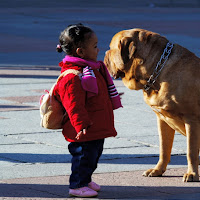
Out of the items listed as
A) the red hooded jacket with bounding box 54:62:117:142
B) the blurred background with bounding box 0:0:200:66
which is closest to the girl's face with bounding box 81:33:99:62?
the red hooded jacket with bounding box 54:62:117:142

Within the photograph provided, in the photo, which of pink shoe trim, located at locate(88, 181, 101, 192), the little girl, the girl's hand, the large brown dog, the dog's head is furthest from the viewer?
the dog's head

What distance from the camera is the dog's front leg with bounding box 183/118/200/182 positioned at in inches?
218

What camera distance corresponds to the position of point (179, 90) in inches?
215

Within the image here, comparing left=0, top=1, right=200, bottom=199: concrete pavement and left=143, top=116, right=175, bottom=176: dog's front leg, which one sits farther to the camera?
left=143, top=116, right=175, bottom=176: dog's front leg

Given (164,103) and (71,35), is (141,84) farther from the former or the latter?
(71,35)

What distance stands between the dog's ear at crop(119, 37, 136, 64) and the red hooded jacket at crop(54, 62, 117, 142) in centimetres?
56

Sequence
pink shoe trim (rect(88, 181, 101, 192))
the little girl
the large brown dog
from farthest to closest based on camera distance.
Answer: the large brown dog < pink shoe trim (rect(88, 181, 101, 192)) < the little girl

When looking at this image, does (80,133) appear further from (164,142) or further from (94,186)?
(164,142)

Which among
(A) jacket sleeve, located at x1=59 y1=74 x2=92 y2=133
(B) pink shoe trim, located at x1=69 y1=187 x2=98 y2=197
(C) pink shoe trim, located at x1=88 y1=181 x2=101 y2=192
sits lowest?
(C) pink shoe trim, located at x1=88 y1=181 x2=101 y2=192

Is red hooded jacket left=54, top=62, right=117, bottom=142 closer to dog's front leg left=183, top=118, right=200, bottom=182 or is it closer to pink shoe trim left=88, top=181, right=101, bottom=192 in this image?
pink shoe trim left=88, top=181, right=101, bottom=192

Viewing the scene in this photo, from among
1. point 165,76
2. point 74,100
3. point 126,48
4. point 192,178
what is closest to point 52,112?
point 74,100

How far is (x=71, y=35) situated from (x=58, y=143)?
2411 mm

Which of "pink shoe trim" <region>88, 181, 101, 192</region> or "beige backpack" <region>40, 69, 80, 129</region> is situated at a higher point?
"beige backpack" <region>40, 69, 80, 129</region>

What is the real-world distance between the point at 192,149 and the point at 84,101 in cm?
127
